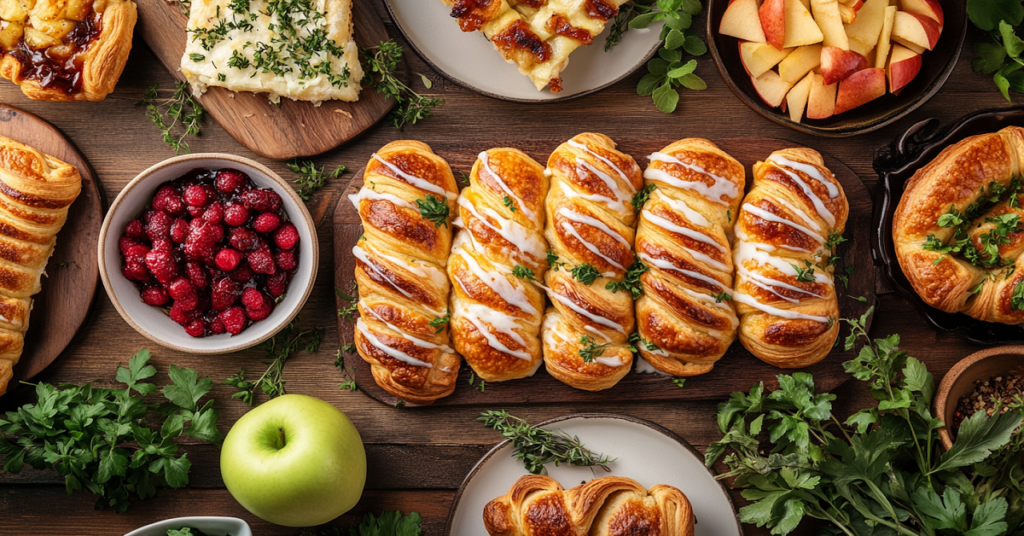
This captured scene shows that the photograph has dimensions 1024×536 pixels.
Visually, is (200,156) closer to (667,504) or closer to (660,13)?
(660,13)

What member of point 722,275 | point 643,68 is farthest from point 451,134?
point 722,275

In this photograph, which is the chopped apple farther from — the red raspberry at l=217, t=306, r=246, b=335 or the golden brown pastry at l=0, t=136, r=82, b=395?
the golden brown pastry at l=0, t=136, r=82, b=395

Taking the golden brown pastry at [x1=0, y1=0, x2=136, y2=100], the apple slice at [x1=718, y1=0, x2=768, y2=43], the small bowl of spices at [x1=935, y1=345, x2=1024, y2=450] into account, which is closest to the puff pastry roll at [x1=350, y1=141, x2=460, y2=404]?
the golden brown pastry at [x1=0, y1=0, x2=136, y2=100]

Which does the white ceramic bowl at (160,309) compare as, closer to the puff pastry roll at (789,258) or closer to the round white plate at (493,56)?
the round white plate at (493,56)

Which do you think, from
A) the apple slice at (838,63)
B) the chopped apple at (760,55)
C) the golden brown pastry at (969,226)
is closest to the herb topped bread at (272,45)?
the chopped apple at (760,55)

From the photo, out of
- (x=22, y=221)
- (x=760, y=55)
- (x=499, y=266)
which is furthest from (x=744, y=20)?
(x=22, y=221)

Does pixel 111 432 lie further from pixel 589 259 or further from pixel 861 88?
pixel 861 88
